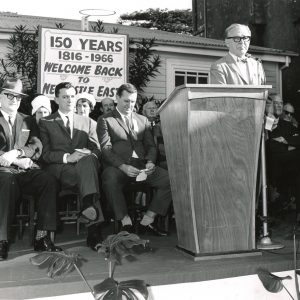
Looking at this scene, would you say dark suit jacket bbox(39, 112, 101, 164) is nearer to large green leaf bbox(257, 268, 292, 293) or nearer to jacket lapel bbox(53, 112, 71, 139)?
jacket lapel bbox(53, 112, 71, 139)

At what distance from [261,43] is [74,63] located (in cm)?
830

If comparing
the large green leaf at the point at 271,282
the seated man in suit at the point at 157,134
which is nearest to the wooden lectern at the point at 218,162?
the large green leaf at the point at 271,282

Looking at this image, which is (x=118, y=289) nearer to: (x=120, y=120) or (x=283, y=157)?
(x=120, y=120)

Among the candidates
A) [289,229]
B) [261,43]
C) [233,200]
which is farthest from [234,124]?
[261,43]

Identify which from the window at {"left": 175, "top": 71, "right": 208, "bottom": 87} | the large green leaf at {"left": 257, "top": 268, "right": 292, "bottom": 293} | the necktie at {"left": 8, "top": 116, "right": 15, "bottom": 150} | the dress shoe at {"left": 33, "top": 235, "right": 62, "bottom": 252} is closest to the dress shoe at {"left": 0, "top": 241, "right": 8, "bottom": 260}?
the dress shoe at {"left": 33, "top": 235, "right": 62, "bottom": 252}

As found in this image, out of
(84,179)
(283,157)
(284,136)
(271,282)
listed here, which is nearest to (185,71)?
A: (284,136)

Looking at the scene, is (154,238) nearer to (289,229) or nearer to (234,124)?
(289,229)

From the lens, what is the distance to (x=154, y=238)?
14.8 feet

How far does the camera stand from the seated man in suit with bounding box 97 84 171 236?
4.38m

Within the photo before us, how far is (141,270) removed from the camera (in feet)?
9.86

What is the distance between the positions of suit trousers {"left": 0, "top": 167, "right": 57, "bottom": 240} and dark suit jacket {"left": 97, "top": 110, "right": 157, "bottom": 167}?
76cm

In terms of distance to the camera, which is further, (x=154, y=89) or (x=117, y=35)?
(x=154, y=89)

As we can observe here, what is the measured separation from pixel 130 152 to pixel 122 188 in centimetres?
51

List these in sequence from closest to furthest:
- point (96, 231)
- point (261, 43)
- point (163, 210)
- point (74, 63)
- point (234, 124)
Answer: point (234, 124) < point (96, 231) < point (163, 210) < point (74, 63) < point (261, 43)
